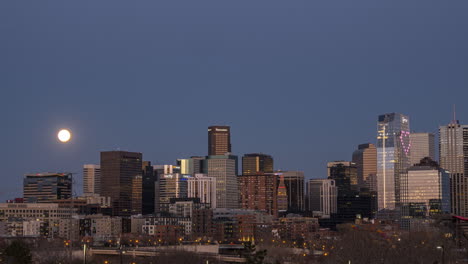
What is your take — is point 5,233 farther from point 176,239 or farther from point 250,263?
point 250,263

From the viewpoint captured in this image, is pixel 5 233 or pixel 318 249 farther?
pixel 5 233

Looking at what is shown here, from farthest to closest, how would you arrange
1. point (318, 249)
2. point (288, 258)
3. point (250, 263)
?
point (318, 249) < point (288, 258) < point (250, 263)

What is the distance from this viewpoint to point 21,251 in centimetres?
6519

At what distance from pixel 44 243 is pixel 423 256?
Answer: 177 feet

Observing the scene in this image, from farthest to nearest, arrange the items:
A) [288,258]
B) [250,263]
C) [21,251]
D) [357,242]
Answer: [288,258] → [357,242] → [21,251] → [250,263]

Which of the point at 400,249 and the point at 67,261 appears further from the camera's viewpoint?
the point at 400,249

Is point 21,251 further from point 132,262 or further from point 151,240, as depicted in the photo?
point 151,240

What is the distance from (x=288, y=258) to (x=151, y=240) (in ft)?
185

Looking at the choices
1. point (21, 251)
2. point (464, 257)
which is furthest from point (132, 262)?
point (21, 251)

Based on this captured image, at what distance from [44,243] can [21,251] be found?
2571 inches

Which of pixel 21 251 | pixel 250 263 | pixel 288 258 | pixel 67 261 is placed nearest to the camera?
pixel 250 263

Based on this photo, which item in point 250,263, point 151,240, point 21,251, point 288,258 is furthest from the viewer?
point 151,240

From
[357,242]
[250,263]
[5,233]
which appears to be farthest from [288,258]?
[250,263]

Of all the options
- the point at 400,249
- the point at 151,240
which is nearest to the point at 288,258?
the point at 400,249
